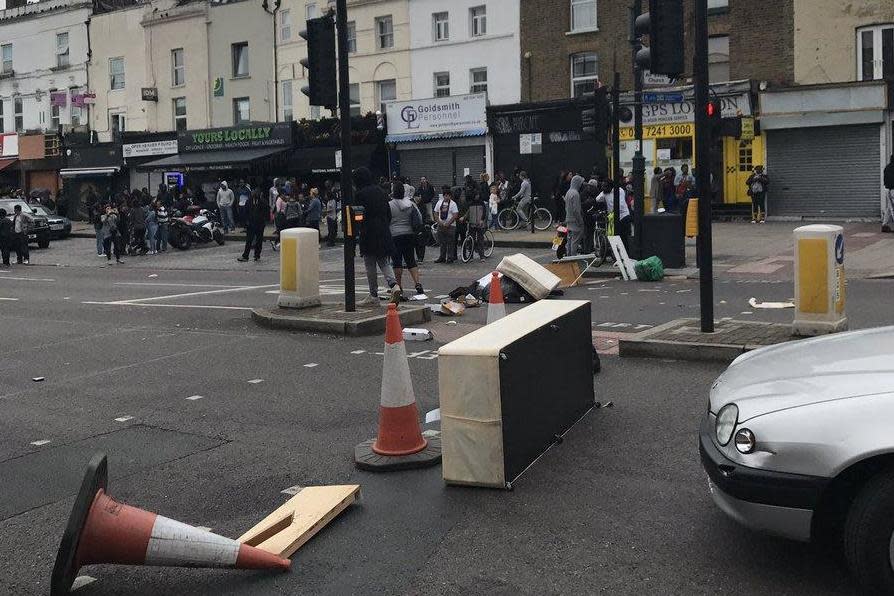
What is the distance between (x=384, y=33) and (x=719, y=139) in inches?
567

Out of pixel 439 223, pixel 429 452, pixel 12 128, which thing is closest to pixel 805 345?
pixel 429 452

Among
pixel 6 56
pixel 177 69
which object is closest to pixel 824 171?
pixel 177 69

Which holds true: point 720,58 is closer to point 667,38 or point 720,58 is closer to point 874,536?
point 667,38

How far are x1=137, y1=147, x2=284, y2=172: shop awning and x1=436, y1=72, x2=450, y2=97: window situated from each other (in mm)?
6958

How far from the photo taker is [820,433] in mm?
4285

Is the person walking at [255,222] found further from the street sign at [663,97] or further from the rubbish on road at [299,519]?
the rubbish on road at [299,519]

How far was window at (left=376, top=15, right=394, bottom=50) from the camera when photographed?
39.2 metres

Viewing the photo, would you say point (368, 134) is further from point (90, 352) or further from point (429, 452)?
point (429, 452)

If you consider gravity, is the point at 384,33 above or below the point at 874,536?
above

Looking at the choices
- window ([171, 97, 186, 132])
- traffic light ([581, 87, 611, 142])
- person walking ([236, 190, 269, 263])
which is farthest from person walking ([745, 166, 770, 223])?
window ([171, 97, 186, 132])

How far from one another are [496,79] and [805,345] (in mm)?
31972

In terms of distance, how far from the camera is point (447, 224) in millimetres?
23422

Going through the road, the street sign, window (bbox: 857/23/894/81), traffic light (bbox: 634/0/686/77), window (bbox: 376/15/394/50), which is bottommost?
the road

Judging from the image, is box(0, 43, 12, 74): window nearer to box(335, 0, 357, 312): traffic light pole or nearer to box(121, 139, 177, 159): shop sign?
box(121, 139, 177, 159): shop sign
